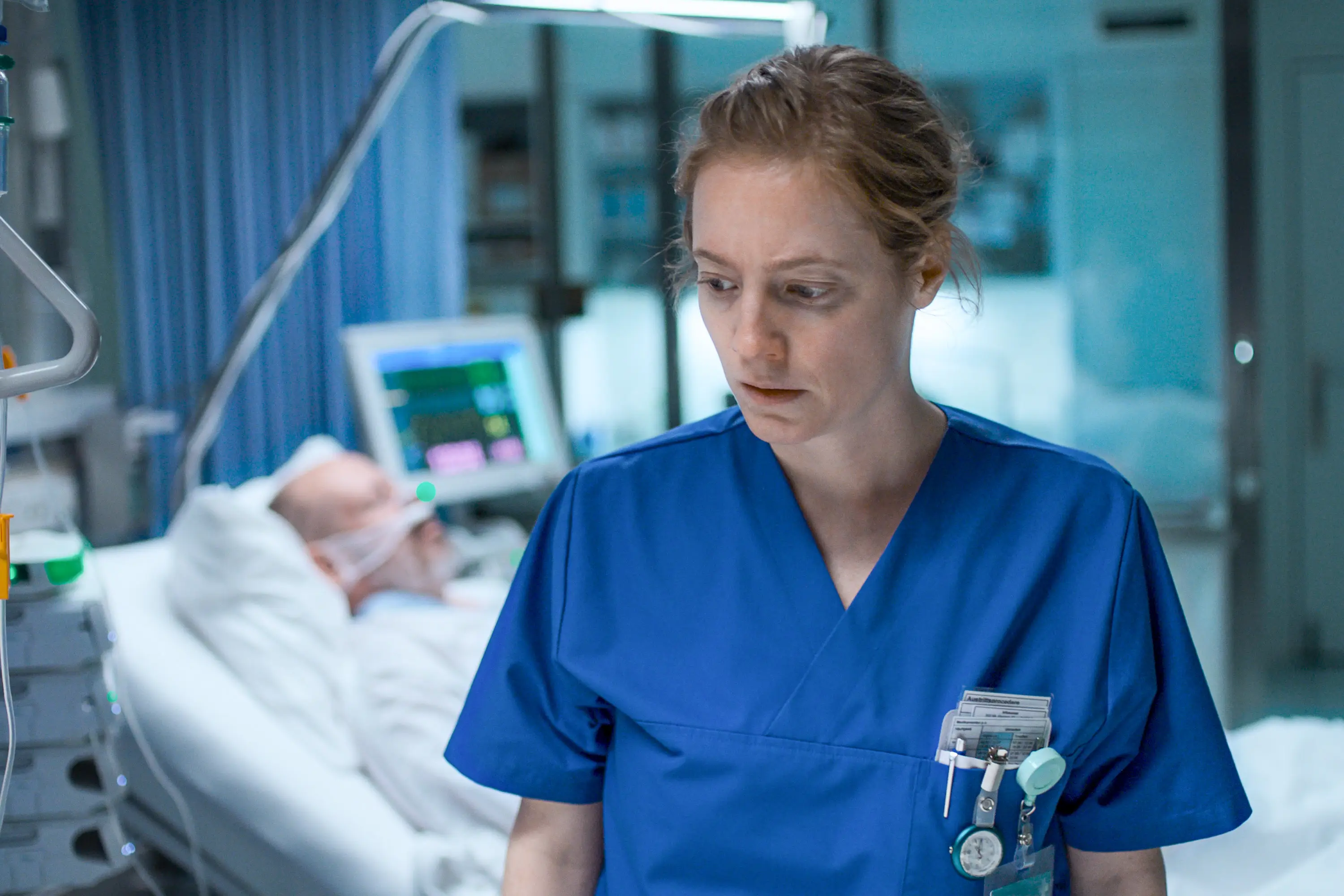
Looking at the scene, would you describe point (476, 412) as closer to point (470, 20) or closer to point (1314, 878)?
point (470, 20)

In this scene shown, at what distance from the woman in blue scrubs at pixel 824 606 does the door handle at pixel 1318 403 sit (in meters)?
2.69

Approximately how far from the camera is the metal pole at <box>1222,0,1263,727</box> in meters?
2.78

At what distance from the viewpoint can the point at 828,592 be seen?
0.94m

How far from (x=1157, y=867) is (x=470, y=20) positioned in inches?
63.8

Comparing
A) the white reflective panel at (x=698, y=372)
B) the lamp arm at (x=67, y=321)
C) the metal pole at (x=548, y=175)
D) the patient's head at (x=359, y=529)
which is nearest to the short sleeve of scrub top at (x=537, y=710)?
the lamp arm at (x=67, y=321)

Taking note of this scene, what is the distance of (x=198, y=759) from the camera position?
1.62m

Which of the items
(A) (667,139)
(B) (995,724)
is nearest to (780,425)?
(B) (995,724)

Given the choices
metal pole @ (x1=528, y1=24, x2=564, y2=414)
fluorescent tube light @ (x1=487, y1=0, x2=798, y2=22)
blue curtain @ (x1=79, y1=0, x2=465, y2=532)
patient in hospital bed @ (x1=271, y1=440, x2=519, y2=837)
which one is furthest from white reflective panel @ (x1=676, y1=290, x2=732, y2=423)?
fluorescent tube light @ (x1=487, y1=0, x2=798, y2=22)

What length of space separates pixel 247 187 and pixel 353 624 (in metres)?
1.15

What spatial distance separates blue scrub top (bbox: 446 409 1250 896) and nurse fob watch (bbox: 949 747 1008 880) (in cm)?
1

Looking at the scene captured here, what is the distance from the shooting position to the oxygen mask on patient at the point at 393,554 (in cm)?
233

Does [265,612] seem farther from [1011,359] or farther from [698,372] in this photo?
[1011,359]

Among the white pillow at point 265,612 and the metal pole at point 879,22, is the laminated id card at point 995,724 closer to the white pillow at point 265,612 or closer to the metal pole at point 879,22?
the white pillow at point 265,612

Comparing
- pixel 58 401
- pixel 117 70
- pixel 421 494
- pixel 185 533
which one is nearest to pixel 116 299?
pixel 58 401
